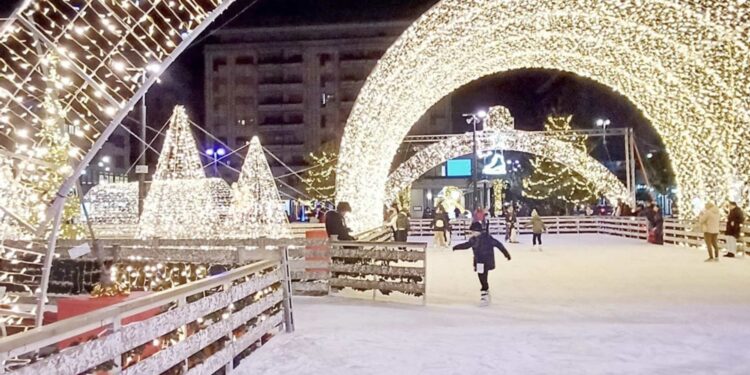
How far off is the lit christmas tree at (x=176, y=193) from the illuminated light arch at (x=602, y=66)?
3964 millimetres

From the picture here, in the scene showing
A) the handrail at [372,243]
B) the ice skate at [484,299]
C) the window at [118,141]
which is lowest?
the ice skate at [484,299]

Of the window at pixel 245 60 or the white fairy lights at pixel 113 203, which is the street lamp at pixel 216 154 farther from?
the window at pixel 245 60

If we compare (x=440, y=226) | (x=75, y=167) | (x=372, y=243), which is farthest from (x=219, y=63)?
(x=75, y=167)

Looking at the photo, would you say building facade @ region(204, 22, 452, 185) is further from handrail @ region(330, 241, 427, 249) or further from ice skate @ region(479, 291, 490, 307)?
ice skate @ region(479, 291, 490, 307)

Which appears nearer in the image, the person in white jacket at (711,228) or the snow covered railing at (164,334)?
the snow covered railing at (164,334)

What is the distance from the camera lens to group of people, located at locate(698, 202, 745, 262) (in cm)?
1625

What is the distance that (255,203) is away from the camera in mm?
19625

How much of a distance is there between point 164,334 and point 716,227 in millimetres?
14773

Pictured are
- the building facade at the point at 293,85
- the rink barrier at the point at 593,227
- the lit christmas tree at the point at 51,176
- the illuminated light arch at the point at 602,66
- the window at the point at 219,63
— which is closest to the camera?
the lit christmas tree at the point at 51,176

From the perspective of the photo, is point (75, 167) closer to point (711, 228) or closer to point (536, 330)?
point (536, 330)

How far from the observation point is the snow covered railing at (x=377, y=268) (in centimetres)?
1009

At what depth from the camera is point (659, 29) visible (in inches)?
651

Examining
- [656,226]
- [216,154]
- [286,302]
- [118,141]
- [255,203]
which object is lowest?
[286,302]

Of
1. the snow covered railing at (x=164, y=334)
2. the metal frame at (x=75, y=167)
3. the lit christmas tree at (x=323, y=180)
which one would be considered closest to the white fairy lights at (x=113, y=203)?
the lit christmas tree at (x=323, y=180)
